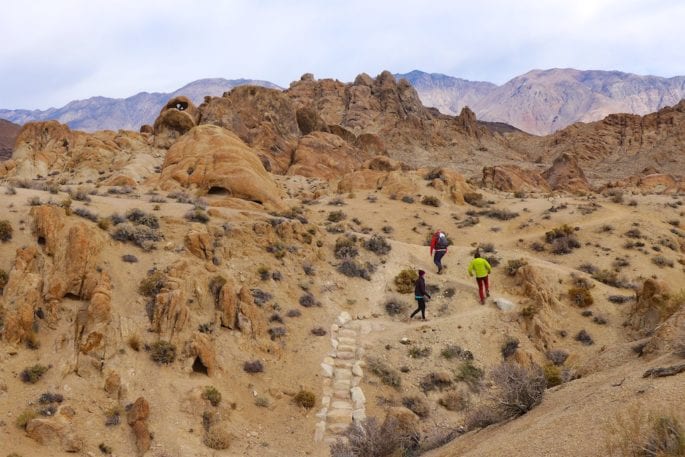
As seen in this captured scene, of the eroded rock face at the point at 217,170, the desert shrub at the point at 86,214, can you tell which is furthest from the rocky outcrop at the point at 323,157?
the desert shrub at the point at 86,214

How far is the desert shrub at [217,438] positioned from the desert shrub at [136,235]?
673 centimetres

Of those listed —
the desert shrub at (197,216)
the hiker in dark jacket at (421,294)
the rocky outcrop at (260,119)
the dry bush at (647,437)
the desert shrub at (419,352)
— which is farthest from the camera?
the rocky outcrop at (260,119)

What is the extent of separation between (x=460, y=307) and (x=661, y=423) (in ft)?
42.1

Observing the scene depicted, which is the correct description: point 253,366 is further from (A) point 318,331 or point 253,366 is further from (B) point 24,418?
(B) point 24,418

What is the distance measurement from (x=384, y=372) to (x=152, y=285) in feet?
22.8

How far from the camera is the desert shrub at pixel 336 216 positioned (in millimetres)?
28578

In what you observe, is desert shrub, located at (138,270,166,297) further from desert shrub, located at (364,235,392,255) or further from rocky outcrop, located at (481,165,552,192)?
rocky outcrop, located at (481,165,552,192)

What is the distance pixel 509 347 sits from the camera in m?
15.1

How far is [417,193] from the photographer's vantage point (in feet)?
110

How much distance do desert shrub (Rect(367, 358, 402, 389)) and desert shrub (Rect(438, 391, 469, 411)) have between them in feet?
4.19

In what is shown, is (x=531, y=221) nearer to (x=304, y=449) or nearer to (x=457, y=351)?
(x=457, y=351)

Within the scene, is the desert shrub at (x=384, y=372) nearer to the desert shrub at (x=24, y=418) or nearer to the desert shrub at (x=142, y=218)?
the desert shrub at (x=24, y=418)

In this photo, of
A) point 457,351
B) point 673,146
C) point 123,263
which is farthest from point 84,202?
point 673,146

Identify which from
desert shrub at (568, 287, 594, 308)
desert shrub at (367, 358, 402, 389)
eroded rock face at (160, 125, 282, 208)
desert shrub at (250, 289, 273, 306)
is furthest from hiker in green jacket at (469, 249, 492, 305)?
eroded rock face at (160, 125, 282, 208)
